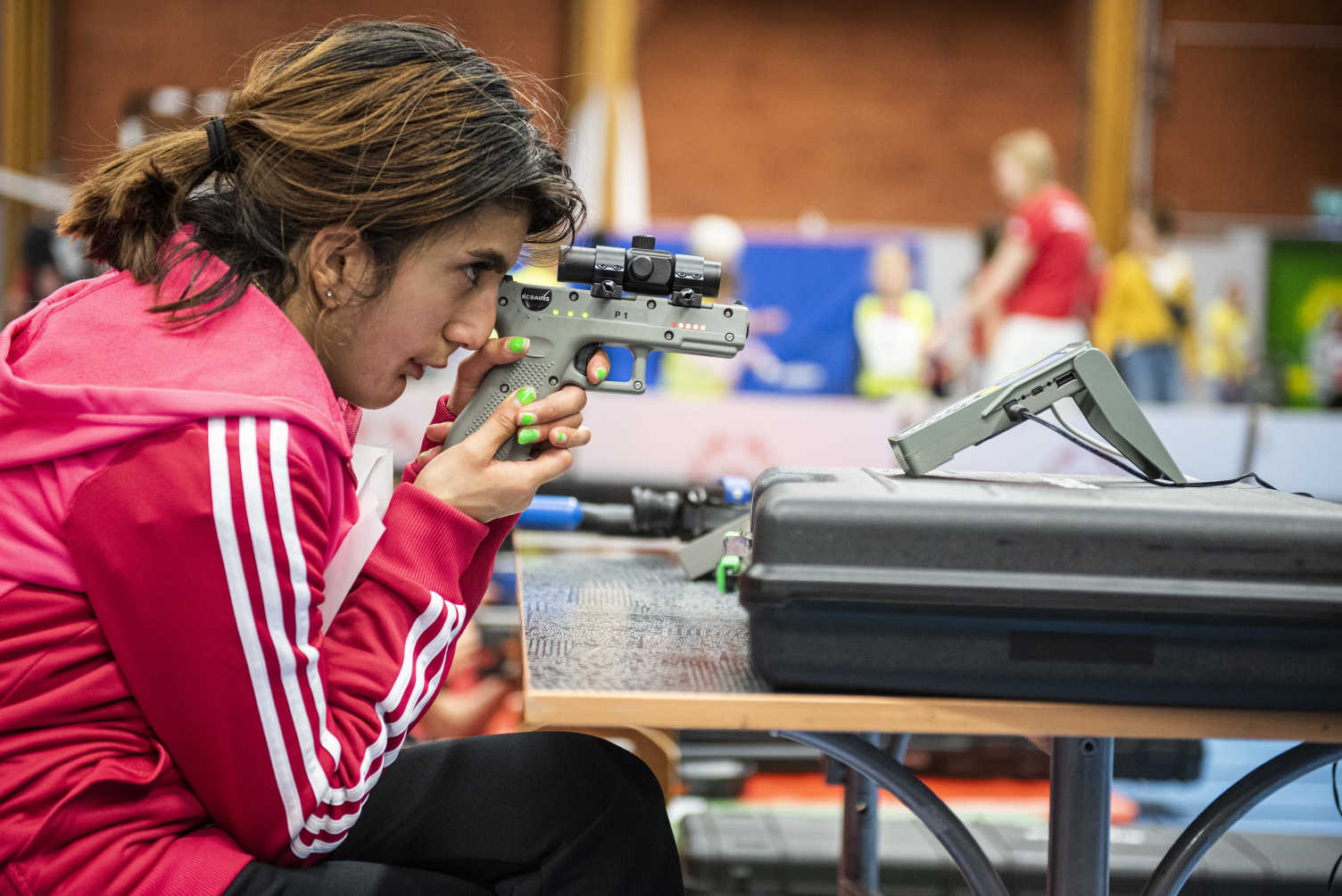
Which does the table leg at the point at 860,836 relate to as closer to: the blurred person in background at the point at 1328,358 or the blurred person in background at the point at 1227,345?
the blurred person in background at the point at 1227,345

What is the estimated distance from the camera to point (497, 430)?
932mm

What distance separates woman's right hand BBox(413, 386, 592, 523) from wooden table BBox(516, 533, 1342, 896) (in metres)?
0.12

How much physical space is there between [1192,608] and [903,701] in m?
0.20

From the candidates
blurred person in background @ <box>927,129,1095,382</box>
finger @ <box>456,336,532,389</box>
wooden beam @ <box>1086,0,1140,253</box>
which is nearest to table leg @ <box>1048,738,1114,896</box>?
finger @ <box>456,336,532,389</box>

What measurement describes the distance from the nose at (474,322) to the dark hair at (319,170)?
2.9 inches

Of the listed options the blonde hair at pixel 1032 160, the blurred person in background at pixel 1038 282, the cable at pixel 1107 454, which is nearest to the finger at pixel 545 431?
the cable at pixel 1107 454

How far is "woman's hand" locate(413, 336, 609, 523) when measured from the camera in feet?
2.92

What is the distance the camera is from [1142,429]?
98 cm

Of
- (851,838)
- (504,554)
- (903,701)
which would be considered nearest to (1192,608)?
(903,701)

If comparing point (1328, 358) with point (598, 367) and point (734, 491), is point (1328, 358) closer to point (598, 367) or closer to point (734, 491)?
point (734, 491)

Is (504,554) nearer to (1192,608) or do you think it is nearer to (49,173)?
(1192,608)

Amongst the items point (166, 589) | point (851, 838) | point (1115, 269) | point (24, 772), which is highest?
point (1115, 269)

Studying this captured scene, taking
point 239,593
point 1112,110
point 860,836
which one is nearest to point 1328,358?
point 1112,110

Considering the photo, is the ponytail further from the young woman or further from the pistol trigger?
the pistol trigger
